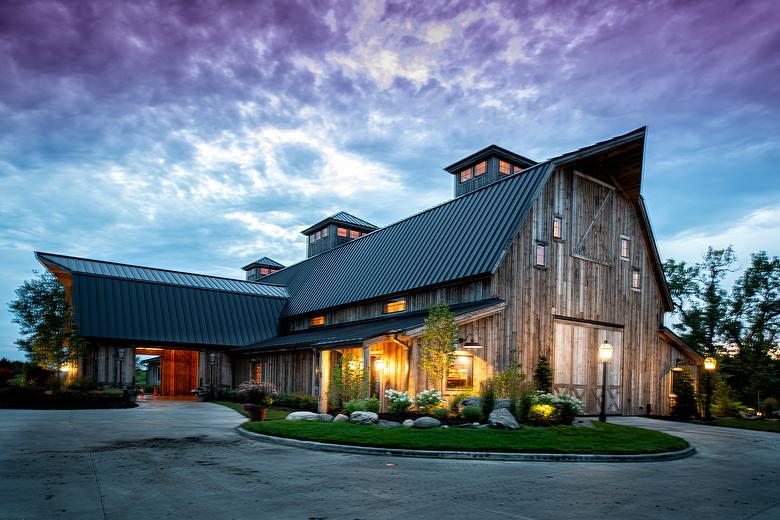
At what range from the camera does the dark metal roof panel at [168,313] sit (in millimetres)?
31047

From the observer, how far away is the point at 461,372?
21.2 meters

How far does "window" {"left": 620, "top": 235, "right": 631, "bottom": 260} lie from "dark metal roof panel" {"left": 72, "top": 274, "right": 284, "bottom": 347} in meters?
21.2

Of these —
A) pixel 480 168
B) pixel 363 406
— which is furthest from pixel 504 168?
pixel 363 406

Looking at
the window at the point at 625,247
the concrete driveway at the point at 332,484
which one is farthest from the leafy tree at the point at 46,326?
the window at the point at 625,247

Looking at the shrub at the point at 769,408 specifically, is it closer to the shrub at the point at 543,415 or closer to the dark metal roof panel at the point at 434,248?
the dark metal roof panel at the point at 434,248

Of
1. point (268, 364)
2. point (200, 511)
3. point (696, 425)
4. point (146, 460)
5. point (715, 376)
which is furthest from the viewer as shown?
point (268, 364)

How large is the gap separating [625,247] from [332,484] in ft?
71.8

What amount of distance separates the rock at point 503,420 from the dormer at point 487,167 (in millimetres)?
18407

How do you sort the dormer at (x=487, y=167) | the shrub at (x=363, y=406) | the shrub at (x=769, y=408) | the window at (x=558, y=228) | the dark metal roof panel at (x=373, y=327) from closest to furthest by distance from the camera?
the shrub at (x=363, y=406) → the dark metal roof panel at (x=373, y=327) → the window at (x=558, y=228) → the shrub at (x=769, y=408) → the dormer at (x=487, y=167)

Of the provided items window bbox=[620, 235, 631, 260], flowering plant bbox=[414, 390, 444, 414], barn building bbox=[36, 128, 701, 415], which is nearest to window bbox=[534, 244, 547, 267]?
barn building bbox=[36, 128, 701, 415]

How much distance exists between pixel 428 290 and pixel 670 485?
1560 centimetres

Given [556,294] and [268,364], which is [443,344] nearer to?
[556,294]

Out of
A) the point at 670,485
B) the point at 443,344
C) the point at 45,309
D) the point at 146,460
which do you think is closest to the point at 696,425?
the point at 443,344

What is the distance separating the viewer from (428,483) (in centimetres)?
936
